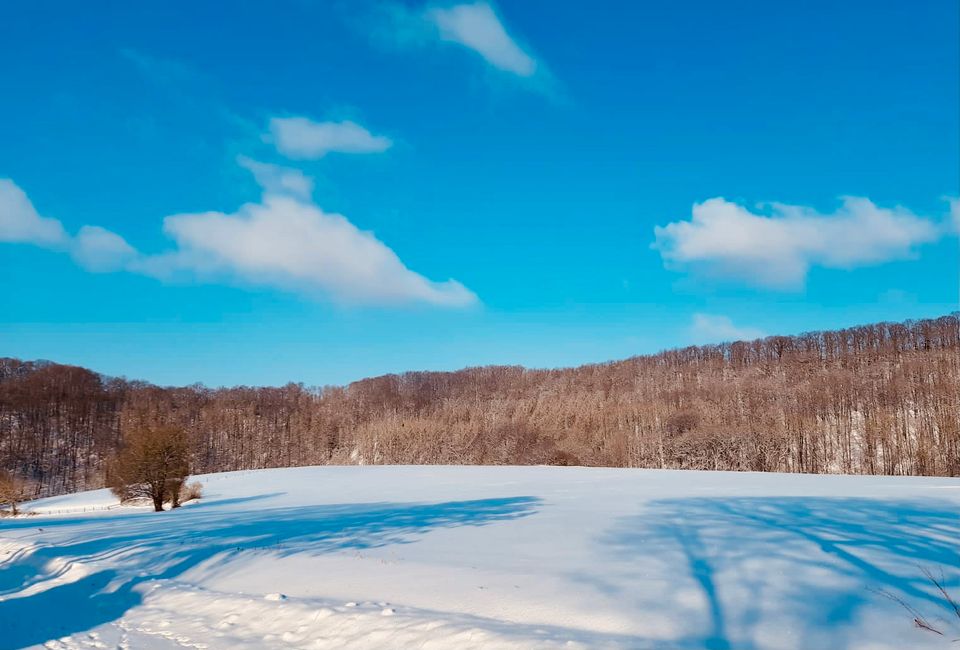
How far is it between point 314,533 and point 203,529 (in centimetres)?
334

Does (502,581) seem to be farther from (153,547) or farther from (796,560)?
→ (153,547)

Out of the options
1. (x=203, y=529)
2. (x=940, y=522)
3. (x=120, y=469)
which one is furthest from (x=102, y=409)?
(x=940, y=522)

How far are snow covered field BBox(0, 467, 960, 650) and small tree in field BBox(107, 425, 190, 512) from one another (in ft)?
34.1

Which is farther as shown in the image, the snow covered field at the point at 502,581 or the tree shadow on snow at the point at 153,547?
the tree shadow on snow at the point at 153,547

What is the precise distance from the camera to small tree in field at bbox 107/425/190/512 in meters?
25.5

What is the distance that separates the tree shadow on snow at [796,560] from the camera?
19.4 feet

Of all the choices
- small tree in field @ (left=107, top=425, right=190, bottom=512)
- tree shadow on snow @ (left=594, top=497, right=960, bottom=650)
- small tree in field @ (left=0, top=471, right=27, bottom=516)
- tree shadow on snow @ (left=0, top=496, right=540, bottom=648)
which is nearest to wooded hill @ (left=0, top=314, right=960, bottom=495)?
small tree in field @ (left=107, top=425, right=190, bottom=512)

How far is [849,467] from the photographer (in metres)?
47.6

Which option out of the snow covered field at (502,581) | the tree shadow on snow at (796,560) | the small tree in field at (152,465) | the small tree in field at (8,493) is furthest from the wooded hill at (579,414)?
the tree shadow on snow at (796,560)

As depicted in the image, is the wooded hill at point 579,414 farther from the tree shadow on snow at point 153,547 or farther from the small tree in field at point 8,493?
the tree shadow on snow at point 153,547

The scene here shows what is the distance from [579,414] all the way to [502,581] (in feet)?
192

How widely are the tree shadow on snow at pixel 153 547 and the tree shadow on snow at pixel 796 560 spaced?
497 centimetres

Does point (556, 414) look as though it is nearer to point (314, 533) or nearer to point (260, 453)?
point (260, 453)

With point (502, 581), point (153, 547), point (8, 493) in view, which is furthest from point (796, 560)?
point (8, 493)
